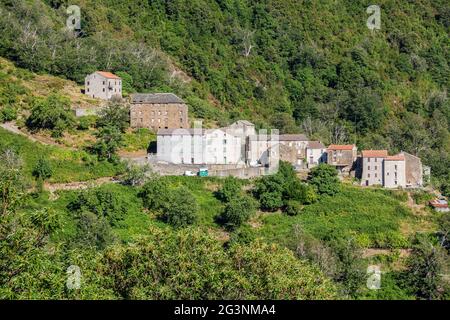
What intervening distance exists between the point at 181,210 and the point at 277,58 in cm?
7258

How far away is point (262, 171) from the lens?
67375mm

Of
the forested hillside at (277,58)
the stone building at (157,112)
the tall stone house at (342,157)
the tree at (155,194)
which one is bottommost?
the tree at (155,194)

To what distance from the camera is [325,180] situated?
6600 cm

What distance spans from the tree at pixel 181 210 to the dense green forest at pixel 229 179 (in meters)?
0.11

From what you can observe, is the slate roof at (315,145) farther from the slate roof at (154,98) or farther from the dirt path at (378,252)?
the dirt path at (378,252)

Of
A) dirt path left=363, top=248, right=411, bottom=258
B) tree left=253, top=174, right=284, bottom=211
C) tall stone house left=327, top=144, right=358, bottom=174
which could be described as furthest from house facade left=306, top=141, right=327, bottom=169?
dirt path left=363, top=248, right=411, bottom=258

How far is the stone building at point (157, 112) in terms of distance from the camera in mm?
73938

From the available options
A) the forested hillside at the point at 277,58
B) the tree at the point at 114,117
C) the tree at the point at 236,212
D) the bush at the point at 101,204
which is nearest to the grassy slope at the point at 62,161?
the bush at the point at 101,204

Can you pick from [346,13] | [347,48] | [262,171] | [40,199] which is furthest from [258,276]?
[346,13]

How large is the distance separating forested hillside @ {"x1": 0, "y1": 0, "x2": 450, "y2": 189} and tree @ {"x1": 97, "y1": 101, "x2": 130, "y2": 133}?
43.8ft

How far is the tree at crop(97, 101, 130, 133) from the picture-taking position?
2758 inches

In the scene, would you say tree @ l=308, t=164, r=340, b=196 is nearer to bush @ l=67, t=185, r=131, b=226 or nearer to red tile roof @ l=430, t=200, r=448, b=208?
red tile roof @ l=430, t=200, r=448, b=208

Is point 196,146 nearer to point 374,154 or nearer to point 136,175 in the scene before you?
point 136,175

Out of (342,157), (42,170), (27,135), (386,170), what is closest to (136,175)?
(42,170)
